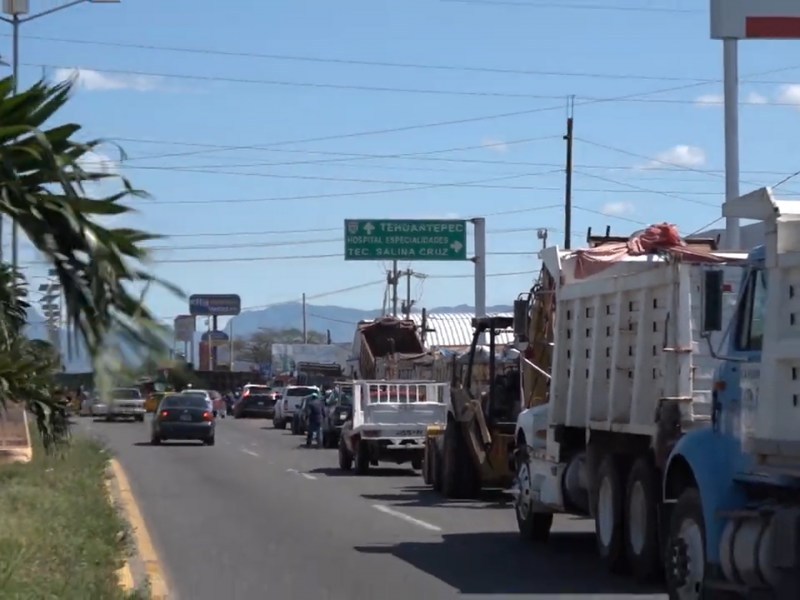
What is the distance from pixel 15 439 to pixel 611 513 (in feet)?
48.2

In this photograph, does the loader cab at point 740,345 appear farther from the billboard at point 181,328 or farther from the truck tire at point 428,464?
the truck tire at point 428,464

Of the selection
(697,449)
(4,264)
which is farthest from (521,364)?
(4,264)

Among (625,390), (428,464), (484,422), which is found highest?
(625,390)

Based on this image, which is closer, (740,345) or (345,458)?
(740,345)

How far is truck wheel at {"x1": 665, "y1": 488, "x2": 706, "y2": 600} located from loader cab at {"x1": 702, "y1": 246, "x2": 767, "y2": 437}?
1.96 ft

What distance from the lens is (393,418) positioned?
27.1 metres

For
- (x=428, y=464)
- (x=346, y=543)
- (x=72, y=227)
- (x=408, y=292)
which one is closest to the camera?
(x=72, y=227)

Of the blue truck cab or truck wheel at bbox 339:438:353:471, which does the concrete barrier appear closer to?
truck wheel at bbox 339:438:353:471

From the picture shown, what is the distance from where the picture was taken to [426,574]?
12.6 metres

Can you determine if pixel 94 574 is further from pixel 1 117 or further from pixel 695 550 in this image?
pixel 1 117

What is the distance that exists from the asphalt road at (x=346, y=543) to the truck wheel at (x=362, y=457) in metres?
0.58

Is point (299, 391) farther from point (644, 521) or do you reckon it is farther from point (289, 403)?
point (644, 521)

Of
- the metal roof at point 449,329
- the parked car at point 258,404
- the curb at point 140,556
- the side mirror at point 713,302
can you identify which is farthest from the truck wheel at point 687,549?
the metal roof at point 449,329

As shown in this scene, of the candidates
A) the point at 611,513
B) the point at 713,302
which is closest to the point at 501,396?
the point at 611,513
